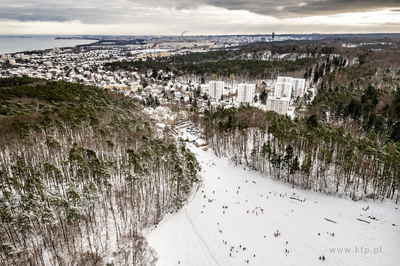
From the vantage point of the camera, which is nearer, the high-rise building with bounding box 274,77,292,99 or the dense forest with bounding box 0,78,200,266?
the dense forest with bounding box 0,78,200,266

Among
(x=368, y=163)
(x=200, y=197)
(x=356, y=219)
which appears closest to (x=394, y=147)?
(x=368, y=163)

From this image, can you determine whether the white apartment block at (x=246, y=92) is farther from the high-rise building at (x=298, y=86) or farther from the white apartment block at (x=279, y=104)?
the high-rise building at (x=298, y=86)

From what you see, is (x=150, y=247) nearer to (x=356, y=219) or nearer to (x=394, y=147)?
(x=356, y=219)

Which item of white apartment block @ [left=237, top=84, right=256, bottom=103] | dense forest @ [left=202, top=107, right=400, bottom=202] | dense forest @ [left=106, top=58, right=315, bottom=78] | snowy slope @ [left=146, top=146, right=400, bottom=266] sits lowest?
snowy slope @ [left=146, top=146, right=400, bottom=266]

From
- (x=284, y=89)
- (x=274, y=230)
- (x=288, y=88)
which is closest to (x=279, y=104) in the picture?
(x=284, y=89)

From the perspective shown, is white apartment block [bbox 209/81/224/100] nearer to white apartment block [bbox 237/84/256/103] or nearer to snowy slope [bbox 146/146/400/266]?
white apartment block [bbox 237/84/256/103]

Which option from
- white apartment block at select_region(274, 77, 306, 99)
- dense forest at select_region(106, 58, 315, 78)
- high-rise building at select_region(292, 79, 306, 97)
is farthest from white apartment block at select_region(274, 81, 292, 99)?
dense forest at select_region(106, 58, 315, 78)

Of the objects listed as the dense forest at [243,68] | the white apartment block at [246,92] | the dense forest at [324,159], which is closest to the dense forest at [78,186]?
the dense forest at [324,159]
